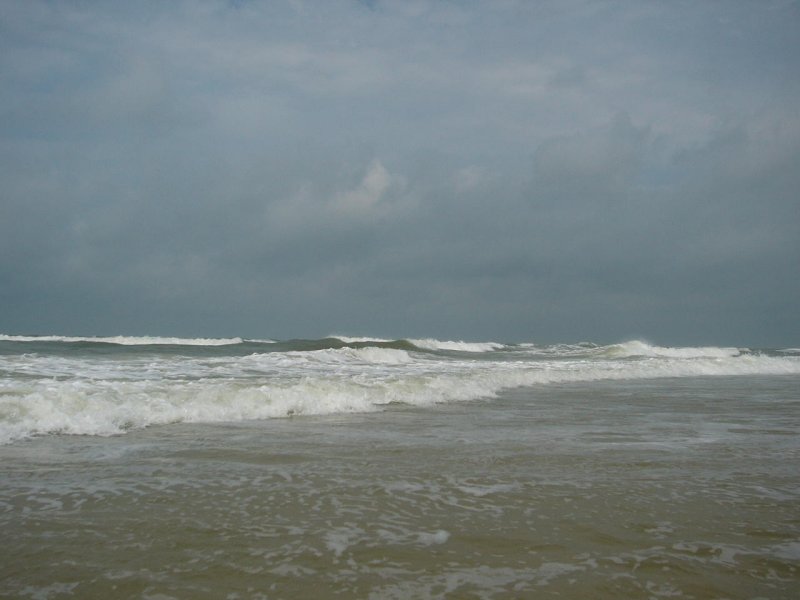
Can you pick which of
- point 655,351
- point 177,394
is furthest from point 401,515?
point 655,351

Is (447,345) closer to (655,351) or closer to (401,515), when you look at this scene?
(655,351)

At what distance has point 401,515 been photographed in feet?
13.4

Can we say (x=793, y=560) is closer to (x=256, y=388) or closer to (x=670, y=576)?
(x=670, y=576)

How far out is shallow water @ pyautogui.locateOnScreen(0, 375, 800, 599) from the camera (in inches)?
118

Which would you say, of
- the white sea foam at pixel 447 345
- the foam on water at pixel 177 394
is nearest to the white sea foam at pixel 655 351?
the white sea foam at pixel 447 345

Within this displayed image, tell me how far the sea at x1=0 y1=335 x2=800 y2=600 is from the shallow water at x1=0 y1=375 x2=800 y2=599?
2 centimetres

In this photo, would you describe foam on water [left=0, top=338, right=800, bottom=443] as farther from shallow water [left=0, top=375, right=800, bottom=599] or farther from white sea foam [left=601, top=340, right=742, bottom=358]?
white sea foam [left=601, top=340, right=742, bottom=358]

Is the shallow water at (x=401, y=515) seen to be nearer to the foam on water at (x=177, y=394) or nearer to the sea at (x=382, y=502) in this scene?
the sea at (x=382, y=502)

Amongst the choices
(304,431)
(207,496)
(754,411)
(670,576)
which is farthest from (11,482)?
(754,411)

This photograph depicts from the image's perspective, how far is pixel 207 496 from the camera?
452 centimetres

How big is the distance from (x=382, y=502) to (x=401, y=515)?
35 cm

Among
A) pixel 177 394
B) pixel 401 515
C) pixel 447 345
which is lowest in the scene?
pixel 401 515

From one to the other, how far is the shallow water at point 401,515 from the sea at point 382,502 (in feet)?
0.06

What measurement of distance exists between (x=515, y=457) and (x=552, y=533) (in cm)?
241
